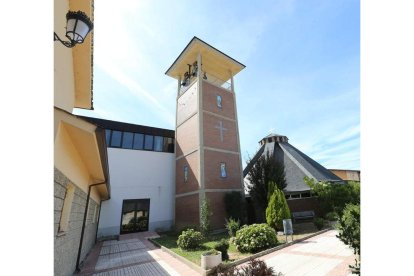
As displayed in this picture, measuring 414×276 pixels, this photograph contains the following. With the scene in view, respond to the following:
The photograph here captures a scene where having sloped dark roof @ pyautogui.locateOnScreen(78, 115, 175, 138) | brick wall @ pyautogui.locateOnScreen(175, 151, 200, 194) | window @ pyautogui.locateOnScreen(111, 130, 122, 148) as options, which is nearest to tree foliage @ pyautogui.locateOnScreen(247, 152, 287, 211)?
brick wall @ pyautogui.locateOnScreen(175, 151, 200, 194)

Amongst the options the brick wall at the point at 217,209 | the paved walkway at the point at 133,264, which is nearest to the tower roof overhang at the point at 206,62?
the brick wall at the point at 217,209

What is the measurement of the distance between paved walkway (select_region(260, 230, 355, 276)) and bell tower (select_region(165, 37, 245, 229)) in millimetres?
8243

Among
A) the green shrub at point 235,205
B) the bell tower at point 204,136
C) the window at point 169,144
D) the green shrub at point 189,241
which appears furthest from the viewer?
the window at point 169,144

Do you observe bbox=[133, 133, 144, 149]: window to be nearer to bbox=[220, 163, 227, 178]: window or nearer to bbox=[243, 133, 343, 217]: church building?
bbox=[220, 163, 227, 178]: window

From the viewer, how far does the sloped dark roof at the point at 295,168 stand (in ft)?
62.5

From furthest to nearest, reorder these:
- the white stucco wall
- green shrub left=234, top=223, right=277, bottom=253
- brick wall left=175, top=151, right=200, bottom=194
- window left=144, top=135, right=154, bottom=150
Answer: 1. window left=144, top=135, right=154, bottom=150
2. the white stucco wall
3. brick wall left=175, top=151, right=200, bottom=194
4. green shrub left=234, top=223, right=277, bottom=253

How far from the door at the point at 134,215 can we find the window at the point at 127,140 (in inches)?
189

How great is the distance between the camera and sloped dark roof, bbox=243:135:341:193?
1905cm

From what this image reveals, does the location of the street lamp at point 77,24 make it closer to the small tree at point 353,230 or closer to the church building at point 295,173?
the small tree at point 353,230

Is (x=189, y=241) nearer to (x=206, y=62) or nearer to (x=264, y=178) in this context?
(x=264, y=178)
